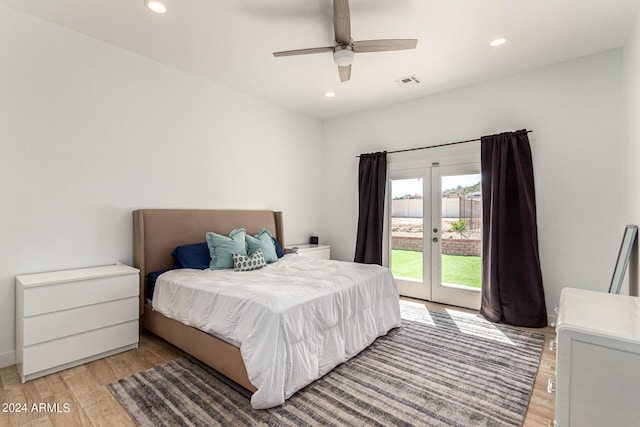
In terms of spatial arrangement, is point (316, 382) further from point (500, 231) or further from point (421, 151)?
point (421, 151)

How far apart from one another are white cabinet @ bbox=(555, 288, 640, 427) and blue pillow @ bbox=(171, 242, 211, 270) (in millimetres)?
3060

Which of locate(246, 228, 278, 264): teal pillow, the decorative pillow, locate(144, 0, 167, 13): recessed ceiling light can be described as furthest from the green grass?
locate(144, 0, 167, 13): recessed ceiling light

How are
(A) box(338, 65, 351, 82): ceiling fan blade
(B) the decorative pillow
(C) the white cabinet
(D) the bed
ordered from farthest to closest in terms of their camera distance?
(B) the decorative pillow
(A) box(338, 65, 351, 82): ceiling fan blade
(D) the bed
(C) the white cabinet

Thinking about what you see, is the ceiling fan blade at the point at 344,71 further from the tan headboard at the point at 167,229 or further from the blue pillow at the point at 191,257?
the blue pillow at the point at 191,257

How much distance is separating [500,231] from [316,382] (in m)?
2.73

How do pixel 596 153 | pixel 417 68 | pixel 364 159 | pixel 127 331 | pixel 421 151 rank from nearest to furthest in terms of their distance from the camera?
pixel 127 331, pixel 596 153, pixel 417 68, pixel 421 151, pixel 364 159

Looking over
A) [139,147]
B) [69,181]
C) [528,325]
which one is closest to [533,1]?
[528,325]

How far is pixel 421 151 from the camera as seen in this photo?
4.36 meters

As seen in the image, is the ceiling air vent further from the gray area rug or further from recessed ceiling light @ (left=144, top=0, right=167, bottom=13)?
the gray area rug

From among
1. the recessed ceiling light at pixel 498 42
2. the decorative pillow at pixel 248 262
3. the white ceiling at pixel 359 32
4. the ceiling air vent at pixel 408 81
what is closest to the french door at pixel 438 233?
the ceiling air vent at pixel 408 81

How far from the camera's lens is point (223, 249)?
329cm

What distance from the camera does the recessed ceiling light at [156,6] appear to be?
2.35 m

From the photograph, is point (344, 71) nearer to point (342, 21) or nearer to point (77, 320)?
point (342, 21)

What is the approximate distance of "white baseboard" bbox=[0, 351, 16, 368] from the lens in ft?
7.95
